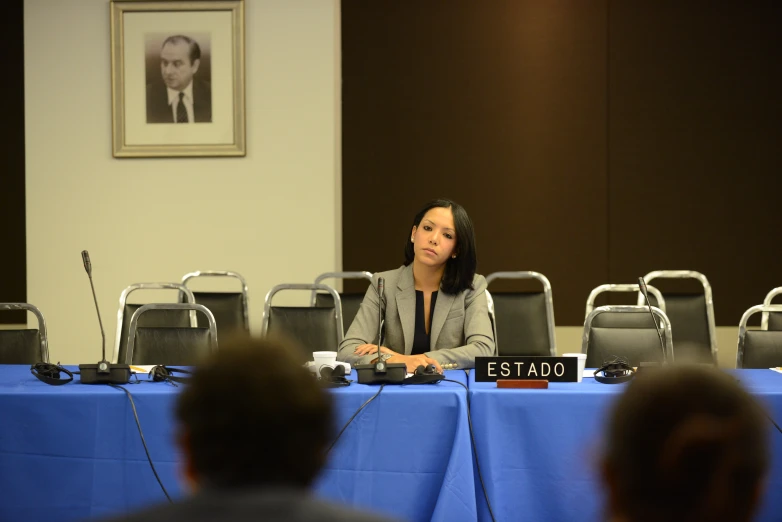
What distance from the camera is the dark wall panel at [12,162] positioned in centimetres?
553

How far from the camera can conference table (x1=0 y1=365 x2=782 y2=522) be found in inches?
86.3

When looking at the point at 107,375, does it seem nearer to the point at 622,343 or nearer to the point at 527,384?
the point at 527,384

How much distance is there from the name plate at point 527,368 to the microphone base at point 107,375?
40.9 inches

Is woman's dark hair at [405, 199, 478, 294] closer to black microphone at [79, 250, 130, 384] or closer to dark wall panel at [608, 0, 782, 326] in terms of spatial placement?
black microphone at [79, 250, 130, 384]

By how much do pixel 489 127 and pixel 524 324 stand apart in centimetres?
175

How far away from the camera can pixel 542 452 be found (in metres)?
2.21

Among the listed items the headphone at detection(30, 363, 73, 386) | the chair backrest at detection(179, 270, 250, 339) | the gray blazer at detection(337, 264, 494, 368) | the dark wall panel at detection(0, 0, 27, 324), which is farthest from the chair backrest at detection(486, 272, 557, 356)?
the dark wall panel at detection(0, 0, 27, 324)

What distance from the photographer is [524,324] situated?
3.94m

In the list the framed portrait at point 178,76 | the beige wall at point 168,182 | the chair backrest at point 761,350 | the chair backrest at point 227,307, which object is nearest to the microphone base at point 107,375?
the chair backrest at point 227,307

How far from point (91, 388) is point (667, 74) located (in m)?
4.09

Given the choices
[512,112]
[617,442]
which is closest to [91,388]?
[617,442]

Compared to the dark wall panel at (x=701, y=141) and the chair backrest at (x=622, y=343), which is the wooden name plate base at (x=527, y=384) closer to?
the chair backrest at (x=622, y=343)

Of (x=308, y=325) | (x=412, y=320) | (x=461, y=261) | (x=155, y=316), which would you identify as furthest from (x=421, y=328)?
(x=155, y=316)

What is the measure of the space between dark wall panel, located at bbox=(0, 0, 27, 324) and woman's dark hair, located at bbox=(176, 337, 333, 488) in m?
5.24
